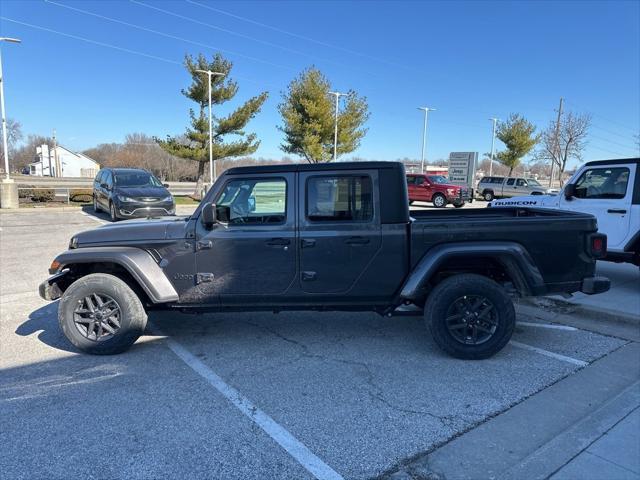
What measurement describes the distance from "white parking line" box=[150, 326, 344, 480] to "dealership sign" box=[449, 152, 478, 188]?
29.1 metres

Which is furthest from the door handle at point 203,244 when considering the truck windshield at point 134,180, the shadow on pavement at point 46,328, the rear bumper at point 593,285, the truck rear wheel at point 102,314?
the truck windshield at point 134,180

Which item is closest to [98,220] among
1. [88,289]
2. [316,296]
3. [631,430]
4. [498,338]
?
[88,289]

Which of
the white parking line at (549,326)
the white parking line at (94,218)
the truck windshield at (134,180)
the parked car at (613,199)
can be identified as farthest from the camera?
the truck windshield at (134,180)

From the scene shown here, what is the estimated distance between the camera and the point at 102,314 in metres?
4.26

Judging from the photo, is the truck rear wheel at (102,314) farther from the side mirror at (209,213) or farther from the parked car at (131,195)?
the parked car at (131,195)

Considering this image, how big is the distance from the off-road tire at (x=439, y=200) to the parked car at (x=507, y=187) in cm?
820

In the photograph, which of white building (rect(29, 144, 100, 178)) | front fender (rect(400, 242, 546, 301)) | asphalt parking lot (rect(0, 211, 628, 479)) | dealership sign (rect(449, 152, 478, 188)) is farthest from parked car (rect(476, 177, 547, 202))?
white building (rect(29, 144, 100, 178))

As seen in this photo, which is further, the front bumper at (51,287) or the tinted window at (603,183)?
the tinted window at (603,183)

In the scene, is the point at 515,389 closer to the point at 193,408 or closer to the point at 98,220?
the point at 193,408

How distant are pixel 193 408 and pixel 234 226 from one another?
1685mm

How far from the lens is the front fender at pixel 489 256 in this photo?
13.4 ft

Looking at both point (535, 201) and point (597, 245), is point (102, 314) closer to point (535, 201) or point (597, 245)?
point (597, 245)

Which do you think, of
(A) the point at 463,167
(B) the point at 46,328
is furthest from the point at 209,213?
(A) the point at 463,167

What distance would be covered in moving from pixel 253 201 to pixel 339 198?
0.84 m
